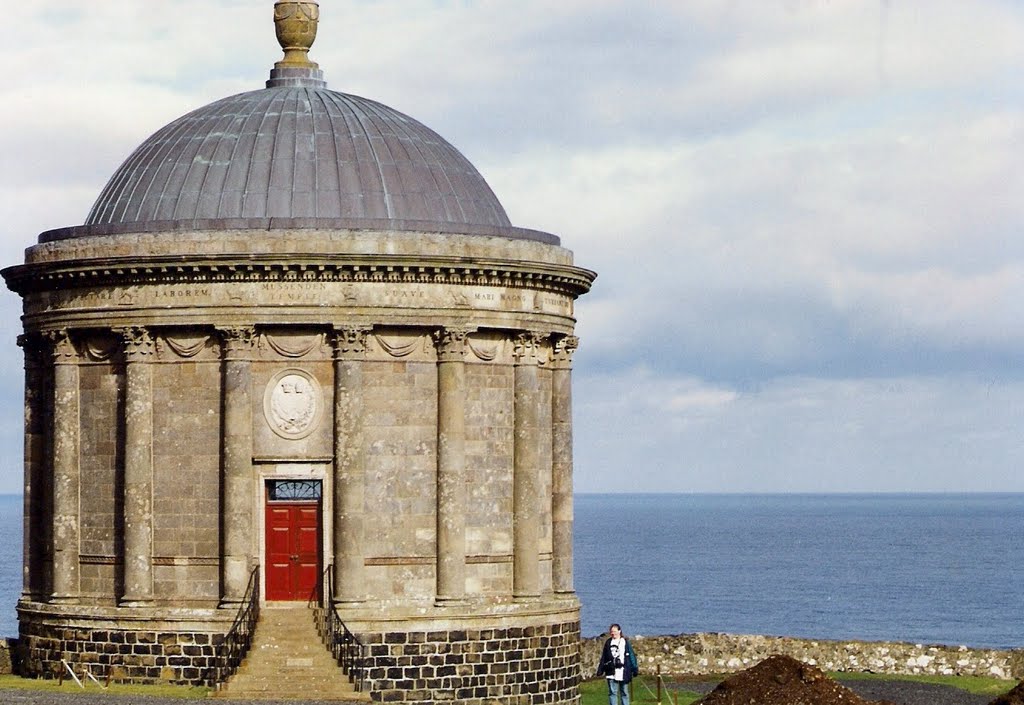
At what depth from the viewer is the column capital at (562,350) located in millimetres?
43219

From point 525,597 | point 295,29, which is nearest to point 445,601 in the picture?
point 525,597

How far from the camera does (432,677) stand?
39.8 meters

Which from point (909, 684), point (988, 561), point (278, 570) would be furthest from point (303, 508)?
point (988, 561)

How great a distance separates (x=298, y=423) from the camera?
3994 cm

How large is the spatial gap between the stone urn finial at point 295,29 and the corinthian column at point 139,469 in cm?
796

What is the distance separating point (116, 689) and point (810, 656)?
16.9 meters

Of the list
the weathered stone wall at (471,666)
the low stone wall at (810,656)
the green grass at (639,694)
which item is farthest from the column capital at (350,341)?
the low stone wall at (810,656)

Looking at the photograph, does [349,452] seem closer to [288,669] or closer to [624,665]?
[288,669]

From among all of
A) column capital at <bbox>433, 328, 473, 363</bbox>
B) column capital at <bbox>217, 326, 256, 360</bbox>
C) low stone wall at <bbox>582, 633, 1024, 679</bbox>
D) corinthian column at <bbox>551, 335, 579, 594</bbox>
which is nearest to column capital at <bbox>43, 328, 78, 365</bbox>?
column capital at <bbox>217, 326, 256, 360</bbox>

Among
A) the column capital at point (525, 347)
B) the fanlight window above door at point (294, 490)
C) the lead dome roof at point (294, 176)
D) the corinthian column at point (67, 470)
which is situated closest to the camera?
the fanlight window above door at point (294, 490)

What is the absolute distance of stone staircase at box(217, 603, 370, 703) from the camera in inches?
1471

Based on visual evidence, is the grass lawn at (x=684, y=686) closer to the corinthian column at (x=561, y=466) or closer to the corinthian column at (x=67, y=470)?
the corinthian column at (x=561, y=466)

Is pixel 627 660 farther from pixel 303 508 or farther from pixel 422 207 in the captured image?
pixel 422 207

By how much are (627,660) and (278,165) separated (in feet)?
38.6
